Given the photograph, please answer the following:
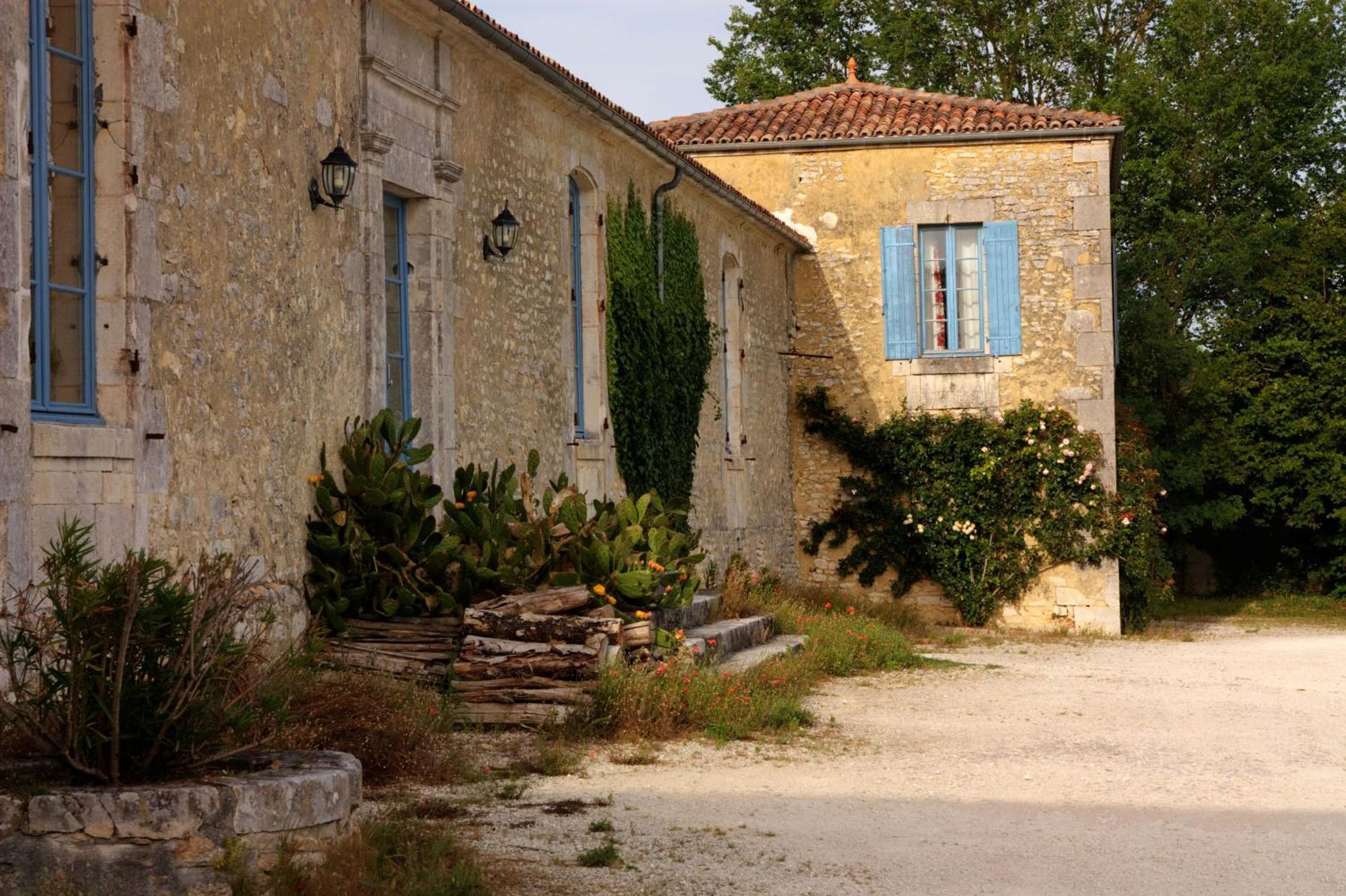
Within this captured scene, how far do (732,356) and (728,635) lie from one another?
19.3 ft

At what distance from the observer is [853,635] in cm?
1207

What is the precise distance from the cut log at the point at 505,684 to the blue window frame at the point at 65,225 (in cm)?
251

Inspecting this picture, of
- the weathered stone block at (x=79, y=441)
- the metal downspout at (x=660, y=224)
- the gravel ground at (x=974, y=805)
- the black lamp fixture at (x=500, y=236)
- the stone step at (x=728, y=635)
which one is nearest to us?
the gravel ground at (x=974, y=805)

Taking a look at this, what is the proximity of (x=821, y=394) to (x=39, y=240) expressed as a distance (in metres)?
12.5

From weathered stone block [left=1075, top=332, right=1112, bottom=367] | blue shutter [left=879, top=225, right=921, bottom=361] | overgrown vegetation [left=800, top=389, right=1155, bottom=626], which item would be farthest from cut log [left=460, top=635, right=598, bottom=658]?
weathered stone block [left=1075, top=332, right=1112, bottom=367]

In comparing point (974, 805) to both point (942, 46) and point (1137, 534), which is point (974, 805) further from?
point (942, 46)

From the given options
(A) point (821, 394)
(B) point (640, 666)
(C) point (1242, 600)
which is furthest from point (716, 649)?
(C) point (1242, 600)

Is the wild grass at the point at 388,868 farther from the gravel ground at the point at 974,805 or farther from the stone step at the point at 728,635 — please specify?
the stone step at the point at 728,635

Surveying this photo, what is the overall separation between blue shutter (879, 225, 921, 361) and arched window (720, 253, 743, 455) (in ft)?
7.10

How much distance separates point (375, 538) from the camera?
27.1 ft

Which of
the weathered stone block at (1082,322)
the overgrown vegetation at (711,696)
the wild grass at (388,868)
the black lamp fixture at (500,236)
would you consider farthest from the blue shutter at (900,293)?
the wild grass at (388,868)

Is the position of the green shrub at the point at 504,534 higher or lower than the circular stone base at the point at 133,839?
higher

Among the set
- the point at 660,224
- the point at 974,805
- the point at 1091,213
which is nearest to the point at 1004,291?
the point at 1091,213

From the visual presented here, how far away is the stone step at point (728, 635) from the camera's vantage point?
9703 mm
